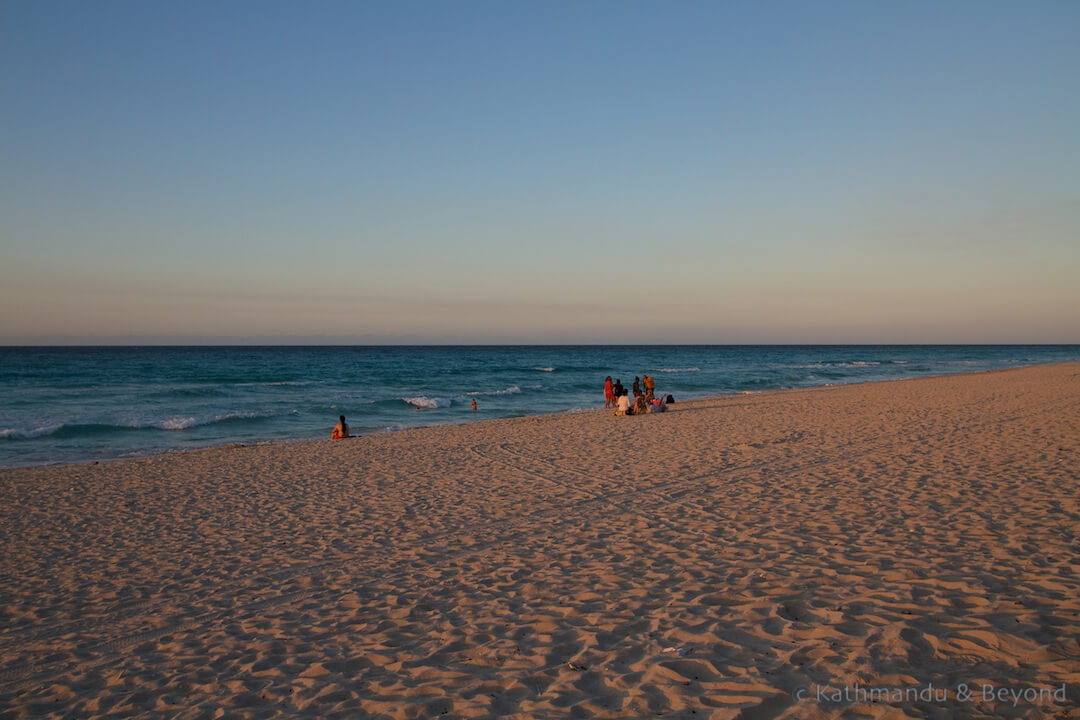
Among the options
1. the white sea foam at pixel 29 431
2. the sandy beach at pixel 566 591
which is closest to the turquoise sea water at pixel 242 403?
the white sea foam at pixel 29 431

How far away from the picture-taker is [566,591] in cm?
586

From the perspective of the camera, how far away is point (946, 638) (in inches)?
175

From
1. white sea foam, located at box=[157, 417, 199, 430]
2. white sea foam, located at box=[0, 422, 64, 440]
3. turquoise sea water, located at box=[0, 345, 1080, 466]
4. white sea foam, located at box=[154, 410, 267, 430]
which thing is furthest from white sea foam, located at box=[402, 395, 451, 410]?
white sea foam, located at box=[0, 422, 64, 440]

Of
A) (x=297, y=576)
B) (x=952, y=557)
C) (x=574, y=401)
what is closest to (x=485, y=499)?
(x=297, y=576)

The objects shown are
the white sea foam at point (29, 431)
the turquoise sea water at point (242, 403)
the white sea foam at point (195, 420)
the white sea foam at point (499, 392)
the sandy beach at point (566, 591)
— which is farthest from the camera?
the white sea foam at point (499, 392)

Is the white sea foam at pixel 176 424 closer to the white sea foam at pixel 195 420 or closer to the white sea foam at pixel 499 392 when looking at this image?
the white sea foam at pixel 195 420

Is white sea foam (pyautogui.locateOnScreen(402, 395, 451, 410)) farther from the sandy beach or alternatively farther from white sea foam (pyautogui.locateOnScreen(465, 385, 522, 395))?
the sandy beach

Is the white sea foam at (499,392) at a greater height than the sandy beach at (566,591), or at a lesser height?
lesser

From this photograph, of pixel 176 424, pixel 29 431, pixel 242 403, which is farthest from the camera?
pixel 242 403

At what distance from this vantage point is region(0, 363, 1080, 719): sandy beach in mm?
4074

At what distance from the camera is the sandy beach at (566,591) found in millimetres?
4074

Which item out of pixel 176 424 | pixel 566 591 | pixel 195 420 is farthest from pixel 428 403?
pixel 566 591

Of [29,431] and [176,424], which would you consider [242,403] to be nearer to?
[176,424]

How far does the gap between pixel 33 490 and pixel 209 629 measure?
9238 mm
